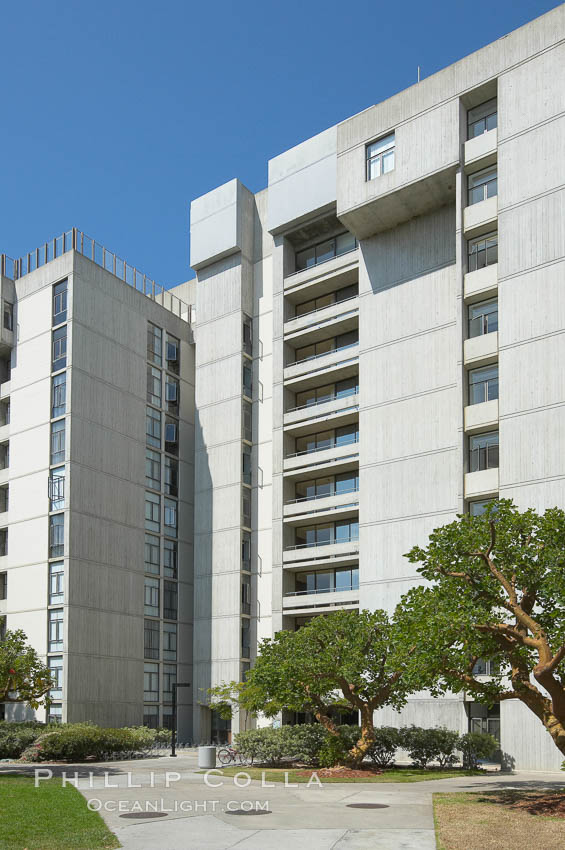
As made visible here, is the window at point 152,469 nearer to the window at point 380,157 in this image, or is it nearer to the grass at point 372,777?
the window at point 380,157

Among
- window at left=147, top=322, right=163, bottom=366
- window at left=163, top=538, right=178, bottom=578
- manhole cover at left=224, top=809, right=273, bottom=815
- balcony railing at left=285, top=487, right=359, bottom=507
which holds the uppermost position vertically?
window at left=147, top=322, right=163, bottom=366

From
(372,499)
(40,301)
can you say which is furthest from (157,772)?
(40,301)

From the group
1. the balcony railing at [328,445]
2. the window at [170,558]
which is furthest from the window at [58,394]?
the balcony railing at [328,445]

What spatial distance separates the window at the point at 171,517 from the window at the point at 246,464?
6.39 meters

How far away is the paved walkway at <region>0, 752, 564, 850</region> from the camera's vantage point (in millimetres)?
15312

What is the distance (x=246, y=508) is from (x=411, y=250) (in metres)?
18.0

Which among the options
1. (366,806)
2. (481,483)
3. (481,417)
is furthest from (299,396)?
(366,806)

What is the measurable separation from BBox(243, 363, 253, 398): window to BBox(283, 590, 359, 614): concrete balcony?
1255 centimetres

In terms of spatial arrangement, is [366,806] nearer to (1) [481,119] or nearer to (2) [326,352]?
(1) [481,119]

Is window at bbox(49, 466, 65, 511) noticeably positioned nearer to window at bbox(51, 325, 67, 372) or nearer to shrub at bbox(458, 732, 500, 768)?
window at bbox(51, 325, 67, 372)

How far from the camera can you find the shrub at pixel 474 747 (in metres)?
31.6

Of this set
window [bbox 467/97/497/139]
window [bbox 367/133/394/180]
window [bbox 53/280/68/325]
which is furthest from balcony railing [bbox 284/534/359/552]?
window [bbox 467/97/497/139]

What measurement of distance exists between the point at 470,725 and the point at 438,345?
1623cm

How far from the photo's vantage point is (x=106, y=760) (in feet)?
122
